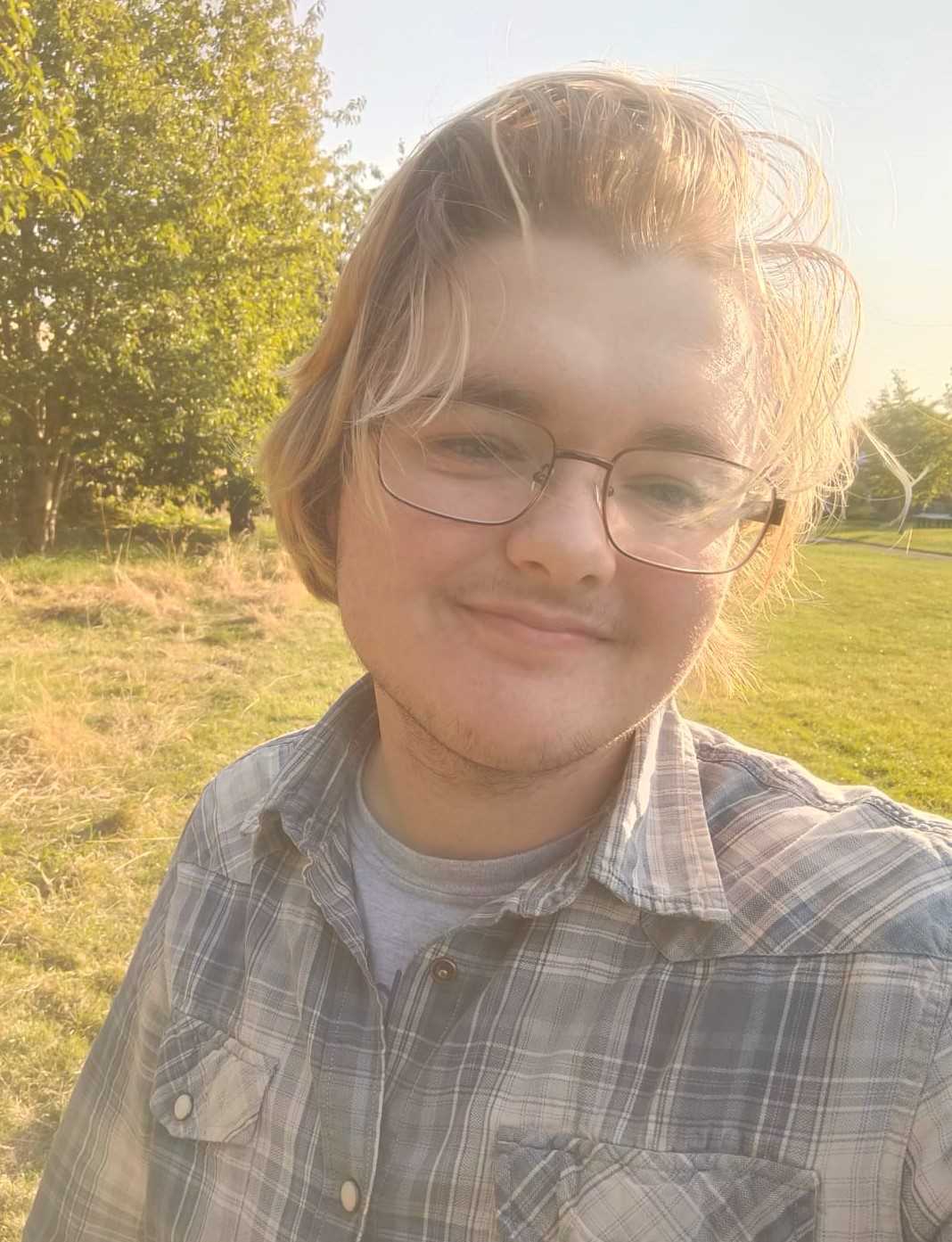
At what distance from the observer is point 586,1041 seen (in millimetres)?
1067

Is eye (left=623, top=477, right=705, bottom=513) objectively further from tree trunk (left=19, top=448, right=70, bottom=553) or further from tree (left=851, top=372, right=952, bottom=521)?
tree trunk (left=19, top=448, right=70, bottom=553)

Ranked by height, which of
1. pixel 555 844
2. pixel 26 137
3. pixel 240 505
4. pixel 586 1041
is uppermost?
pixel 26 137

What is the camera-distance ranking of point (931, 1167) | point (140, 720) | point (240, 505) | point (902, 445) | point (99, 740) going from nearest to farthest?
point (931, 1167) → point (902, 445) → point (99, 740) → point (140, 720) → point (240, 505)

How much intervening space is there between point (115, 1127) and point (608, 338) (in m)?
1.47

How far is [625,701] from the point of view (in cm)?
122

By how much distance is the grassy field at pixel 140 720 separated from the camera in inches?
131

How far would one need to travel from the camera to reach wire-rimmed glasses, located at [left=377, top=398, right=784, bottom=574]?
3.99 feet

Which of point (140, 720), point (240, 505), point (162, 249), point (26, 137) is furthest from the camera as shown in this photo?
point (240, 505)

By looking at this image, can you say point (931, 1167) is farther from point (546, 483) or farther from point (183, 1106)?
point (183, 1106)

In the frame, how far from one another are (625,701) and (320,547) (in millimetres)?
897

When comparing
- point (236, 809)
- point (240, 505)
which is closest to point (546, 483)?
point (236, 809)

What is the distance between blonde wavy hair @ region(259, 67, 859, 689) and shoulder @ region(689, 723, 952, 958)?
0.50 m

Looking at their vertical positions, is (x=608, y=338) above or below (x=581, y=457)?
above

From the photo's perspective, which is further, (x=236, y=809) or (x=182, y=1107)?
(x=236, y=809)
